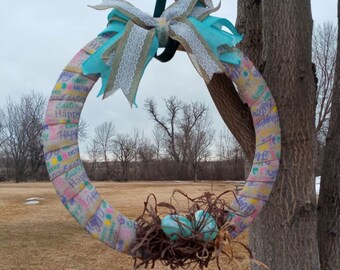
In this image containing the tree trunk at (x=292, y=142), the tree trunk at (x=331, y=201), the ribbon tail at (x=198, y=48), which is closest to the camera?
the ribbon tail at (x=198, y=48)

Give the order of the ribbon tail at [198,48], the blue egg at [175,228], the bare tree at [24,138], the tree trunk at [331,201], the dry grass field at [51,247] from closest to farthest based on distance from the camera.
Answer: the blue egg at [175,228] < the ribbon tail at [198,48] < the tree trunk at [331,201] < the dry grass field at [51,247] < the bare tree at [24,138]

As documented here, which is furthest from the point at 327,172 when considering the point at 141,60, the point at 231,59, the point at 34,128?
the point at 34,128

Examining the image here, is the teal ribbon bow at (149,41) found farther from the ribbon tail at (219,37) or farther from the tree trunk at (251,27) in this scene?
the tree trunk at (251,27)

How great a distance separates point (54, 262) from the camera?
502cm

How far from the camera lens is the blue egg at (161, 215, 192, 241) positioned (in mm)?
974

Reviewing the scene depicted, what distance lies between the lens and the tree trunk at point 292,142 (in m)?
1.50

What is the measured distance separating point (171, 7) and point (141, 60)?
26 centimetres

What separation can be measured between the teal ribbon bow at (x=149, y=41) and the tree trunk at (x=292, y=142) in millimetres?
380

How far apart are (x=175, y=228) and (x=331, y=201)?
3.40ft

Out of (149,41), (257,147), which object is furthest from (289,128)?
(149,41)

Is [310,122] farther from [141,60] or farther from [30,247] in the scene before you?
[30,247]

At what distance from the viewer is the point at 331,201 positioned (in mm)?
1707

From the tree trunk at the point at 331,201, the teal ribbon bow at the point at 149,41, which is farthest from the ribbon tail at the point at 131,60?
the tree trunk at the point at 331,201

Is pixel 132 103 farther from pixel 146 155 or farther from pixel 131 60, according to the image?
pixel 146 155
